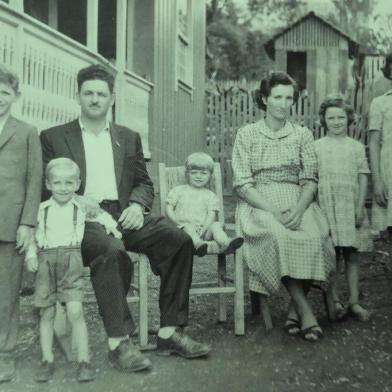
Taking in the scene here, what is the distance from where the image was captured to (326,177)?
4.50m

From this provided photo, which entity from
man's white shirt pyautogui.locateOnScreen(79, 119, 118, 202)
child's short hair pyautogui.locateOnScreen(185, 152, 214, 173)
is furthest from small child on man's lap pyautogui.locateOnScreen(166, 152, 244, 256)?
man's white shirt pyautogui.locateOnScreen(79, 119, 118, 202)

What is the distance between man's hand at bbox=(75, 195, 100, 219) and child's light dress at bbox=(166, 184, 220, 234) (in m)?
0.92

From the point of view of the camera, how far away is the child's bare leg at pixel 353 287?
4.39 m

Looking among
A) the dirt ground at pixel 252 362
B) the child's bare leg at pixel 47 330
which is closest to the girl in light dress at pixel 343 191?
the dirt ground at pixel 252 362

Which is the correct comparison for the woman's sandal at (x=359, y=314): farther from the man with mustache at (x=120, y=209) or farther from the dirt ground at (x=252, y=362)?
the man with mustache at (x=120, y=209)

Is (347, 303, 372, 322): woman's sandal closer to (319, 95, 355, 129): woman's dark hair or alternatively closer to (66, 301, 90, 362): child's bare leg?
(319, 95, 355, 129): woman's dark hair

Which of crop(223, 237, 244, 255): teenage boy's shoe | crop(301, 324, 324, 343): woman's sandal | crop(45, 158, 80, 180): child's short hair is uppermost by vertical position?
crop(45, 158, 80, 180): child's short hair

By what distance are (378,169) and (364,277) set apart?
6.42 ft

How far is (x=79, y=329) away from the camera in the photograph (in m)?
3.26

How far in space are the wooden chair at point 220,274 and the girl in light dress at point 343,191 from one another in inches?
26.7

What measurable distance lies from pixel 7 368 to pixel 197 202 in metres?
1.75

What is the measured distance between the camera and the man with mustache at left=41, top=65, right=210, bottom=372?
349 cm

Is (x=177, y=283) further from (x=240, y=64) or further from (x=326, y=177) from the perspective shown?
(x=240, y=64)

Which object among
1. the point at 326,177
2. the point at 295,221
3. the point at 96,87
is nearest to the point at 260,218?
the point at 295,221
